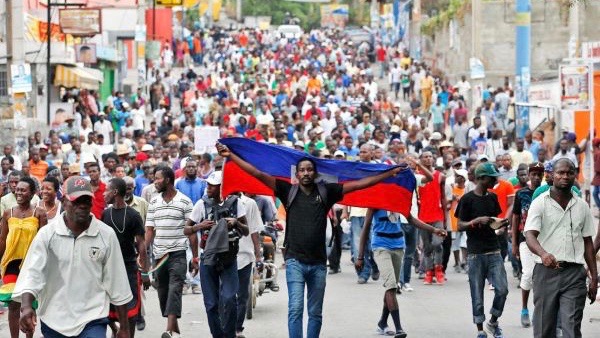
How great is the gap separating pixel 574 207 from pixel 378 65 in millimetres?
56456

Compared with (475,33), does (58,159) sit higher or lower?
lower

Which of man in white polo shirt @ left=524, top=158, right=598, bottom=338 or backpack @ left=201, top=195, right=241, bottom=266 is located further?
backpack @ left=201, top=195, right=241, bottom=266

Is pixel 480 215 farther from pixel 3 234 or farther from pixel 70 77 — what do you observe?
pixel 70 77

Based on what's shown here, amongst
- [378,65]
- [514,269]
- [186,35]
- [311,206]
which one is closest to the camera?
[311,206]

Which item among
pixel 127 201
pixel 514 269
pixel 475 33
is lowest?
pixel 514 269

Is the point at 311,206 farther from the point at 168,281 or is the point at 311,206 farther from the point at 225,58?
the point at 225,58

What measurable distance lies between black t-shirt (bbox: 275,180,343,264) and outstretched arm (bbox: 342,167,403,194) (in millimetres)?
242

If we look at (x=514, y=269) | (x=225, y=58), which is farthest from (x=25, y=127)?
(x=225, y=58)

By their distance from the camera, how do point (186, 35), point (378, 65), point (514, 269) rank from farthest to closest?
point (186, 35), point (378, 65), point (514, 269)

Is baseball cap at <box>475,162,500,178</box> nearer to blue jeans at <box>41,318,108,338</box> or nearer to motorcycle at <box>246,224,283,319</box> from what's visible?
motorcycle at <box>246,224,283,319</box>

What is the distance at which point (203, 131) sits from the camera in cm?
2567

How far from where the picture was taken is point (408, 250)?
17812 mm

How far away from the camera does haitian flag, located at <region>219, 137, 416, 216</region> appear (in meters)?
12.6

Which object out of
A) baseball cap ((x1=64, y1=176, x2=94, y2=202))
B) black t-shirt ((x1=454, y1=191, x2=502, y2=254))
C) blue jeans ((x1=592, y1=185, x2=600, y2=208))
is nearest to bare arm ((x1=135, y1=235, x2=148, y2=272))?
black t-shirt ((x1=454, y1=191, x2=502, y2=254))
